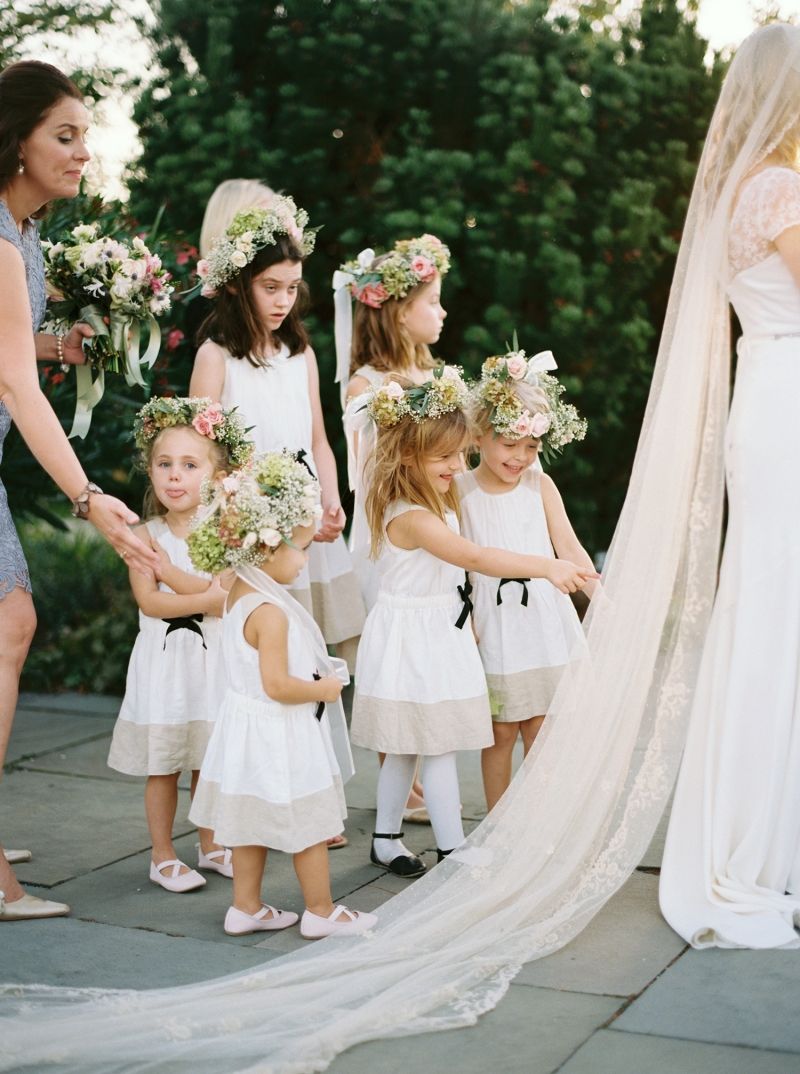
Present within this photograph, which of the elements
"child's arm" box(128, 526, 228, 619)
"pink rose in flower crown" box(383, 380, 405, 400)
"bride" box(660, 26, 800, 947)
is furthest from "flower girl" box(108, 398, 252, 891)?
"bride" box(660, 26, 800, 947)

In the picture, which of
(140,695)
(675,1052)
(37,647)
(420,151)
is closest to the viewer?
(675,1052)

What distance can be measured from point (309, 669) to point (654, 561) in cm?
103

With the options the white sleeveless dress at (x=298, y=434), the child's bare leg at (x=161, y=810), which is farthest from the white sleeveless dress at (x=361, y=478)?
the child's bare leg at (x=161, y=810)

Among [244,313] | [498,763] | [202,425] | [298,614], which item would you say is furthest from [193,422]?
[498,763]

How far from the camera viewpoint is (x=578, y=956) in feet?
12.2

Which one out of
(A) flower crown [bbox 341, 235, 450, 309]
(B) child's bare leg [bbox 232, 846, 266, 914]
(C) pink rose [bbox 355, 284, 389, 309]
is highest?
(A) flower crown [bbox 341, 235, 450, 309]

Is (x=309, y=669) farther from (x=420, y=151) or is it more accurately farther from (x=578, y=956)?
(x=420, y=151)

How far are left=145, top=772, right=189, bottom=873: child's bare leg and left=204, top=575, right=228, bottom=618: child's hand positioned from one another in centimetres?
55

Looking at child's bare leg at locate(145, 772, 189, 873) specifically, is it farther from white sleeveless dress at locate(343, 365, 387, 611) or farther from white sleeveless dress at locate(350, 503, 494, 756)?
white sleeveless dress at locate(343, 365, 387, 611)

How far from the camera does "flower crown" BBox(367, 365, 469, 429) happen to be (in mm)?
4379

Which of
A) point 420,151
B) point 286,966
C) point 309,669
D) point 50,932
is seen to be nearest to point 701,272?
point 309,669

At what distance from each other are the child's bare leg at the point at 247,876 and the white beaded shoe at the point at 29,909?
0.55m

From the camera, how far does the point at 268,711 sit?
12.9ft

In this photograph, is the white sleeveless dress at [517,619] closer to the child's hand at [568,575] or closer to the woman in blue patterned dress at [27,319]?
the child's hand at [568,575]
